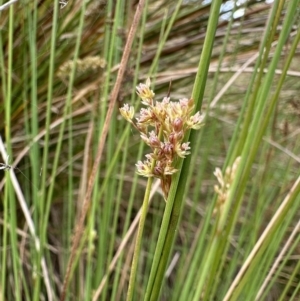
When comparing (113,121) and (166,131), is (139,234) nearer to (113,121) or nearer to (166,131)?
(166,131)

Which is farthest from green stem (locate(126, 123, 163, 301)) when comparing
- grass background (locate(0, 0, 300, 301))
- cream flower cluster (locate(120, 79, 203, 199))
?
grass background (locate(0, 0, 300, 301))

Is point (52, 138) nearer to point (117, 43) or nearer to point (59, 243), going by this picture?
point (59, 243)

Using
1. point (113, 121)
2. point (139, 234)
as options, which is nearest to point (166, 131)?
point (139, 234)

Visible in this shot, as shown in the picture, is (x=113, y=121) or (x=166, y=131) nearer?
(x=166, y=131)

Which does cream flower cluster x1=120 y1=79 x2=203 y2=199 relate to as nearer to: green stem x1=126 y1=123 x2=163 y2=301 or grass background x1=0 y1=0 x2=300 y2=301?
green stem x1=126 y1=123 x2=163 y2=301

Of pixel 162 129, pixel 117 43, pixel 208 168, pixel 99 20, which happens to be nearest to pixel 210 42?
pixel 162 129

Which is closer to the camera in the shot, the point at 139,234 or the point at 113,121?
the point at 139,234

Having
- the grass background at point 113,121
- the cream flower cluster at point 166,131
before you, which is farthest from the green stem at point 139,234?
the grass background at point 113,121

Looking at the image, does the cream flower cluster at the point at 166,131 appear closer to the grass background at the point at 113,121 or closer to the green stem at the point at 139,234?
the green stem at the point at 139,234
